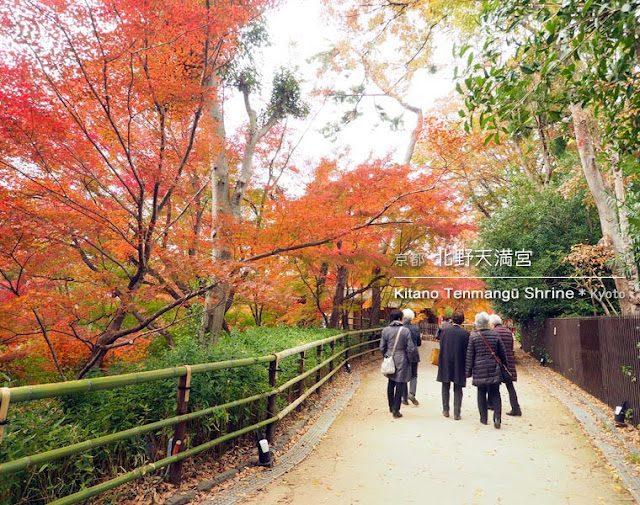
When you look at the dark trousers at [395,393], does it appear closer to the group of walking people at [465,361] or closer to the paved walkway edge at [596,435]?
the group of walking people at [465,361]

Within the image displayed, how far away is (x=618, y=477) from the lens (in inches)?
187

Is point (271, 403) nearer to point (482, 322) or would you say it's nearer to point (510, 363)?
point (482, 322)

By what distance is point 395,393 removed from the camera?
300 inches

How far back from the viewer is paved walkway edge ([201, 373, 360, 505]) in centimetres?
406

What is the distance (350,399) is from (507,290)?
366 inches

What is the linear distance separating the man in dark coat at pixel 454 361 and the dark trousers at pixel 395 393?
574 millimetres

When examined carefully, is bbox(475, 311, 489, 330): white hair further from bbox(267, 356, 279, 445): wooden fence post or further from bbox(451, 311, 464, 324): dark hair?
bbox(267, 356, 279, 445): wooden fence post

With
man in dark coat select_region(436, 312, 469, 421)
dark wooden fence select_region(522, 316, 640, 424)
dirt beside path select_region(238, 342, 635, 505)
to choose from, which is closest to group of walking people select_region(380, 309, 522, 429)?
man in dark coat select_region(436, 312, 469, 421)

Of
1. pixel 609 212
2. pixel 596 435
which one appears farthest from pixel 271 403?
pixel 609 212

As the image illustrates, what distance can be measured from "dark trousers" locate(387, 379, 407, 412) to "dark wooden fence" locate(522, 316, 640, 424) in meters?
3.21

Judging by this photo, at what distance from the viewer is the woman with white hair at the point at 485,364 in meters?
6.84

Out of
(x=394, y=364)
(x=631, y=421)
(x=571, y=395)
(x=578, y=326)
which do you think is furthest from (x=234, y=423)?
(x=578, y=326)

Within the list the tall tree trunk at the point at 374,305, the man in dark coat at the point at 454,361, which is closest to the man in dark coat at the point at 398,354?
the man in dark coat at the point at 454,361

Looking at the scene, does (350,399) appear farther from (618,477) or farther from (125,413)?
(125,413)
